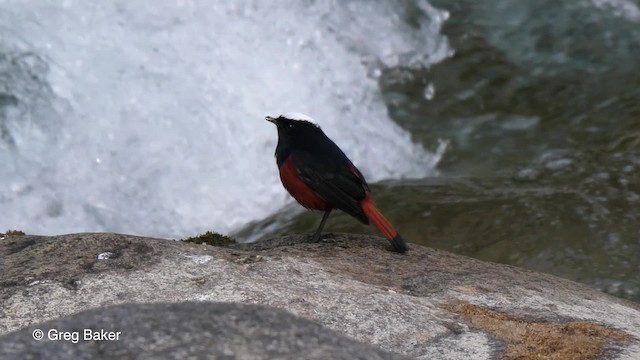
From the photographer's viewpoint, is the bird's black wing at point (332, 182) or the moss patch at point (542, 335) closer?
the moss patch at point (542, 335)

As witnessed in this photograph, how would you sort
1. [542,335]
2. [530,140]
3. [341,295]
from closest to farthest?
[542,335] < [341,295] < [530,140]

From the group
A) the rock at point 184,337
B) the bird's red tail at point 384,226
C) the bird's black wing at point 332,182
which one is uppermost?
the bird's black wing at point 332,182

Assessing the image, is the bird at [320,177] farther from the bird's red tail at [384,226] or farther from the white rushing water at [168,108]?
the white rushing water at [168,108]

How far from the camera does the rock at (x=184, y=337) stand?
2.88 metres

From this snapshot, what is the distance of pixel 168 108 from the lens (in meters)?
11.1

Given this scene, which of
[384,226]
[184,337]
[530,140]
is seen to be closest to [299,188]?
[384,226]

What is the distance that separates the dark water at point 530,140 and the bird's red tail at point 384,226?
2866 millimetres

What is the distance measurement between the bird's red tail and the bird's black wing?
0.04 metres

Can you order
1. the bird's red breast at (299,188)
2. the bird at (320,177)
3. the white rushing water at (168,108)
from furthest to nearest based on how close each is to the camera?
1. the white rushing water at (168,108)
2. the bird's red breast at (299,188)
3. the bird at (320,177)

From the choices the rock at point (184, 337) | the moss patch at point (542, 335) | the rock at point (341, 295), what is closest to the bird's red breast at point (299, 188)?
the rock at point (341, 295)

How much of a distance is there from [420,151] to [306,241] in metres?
5.30

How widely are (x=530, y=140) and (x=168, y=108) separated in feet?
12.6

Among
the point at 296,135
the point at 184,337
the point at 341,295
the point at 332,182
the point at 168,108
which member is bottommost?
the point at 184,337

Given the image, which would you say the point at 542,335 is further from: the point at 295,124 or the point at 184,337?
the point at 295,124
